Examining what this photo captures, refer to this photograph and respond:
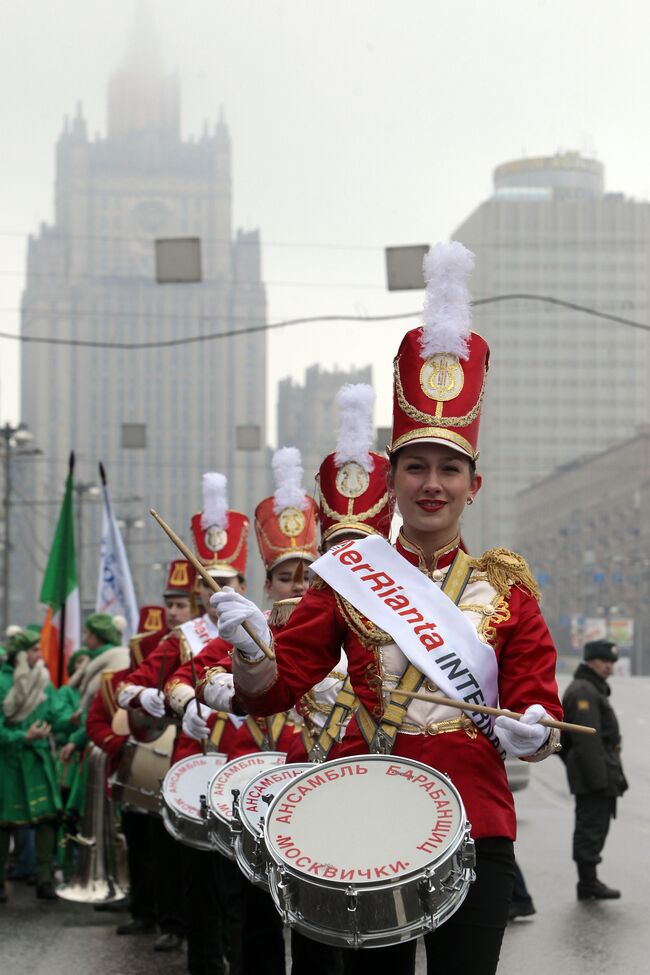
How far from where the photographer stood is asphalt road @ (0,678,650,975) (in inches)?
368

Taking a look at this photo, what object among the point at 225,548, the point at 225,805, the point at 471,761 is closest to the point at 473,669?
the point at 471,761

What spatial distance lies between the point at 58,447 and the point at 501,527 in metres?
58.6

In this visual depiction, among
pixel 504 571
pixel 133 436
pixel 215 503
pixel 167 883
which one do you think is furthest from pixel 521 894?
pixel 133 436

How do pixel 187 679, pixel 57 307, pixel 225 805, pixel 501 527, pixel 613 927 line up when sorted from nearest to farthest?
pixel 225 805 → pixel 187 679 → pixel 613 927 → pixel 501 527 → pixel 57 307

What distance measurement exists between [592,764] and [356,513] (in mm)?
5765

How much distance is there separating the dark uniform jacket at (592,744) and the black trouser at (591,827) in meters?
0.07

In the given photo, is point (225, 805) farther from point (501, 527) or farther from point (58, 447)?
point (58, 447)

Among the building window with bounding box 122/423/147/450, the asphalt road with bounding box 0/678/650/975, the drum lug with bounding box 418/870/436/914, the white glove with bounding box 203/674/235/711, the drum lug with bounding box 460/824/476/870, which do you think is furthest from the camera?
the building window with bounding box 122/423/147/450

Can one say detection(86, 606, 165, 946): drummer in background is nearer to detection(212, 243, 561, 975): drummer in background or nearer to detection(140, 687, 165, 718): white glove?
detection(140, 687, 165, 718): white glove

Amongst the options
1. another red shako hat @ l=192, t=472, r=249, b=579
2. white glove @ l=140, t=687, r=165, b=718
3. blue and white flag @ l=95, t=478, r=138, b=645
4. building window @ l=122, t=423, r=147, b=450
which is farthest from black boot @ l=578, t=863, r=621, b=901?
building window @ l=122, t=423, r=147, b=450

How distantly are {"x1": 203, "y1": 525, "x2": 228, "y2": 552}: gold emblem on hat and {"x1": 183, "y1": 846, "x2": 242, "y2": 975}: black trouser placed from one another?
186 cm

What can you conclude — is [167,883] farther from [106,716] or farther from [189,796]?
[189,796]

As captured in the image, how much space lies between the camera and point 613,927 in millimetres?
10570

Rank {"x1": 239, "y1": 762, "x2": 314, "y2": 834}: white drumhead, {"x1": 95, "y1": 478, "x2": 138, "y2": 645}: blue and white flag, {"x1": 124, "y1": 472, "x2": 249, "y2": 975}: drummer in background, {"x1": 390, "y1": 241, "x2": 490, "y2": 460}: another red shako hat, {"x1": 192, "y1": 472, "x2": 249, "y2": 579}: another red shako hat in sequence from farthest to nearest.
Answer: {"x1": 95, "y1": 478, "x2": 138, "y2": 645}: blue and white flag, {"x1": 192, "y1": 472, "x2": 249, "y2": 579}: another red shako hat, {"x1": 124, "y1": 472, "x2": 249, "y2": 975}: drummer in background, {"x1": 239, "y1": 762, "x2": 314, "y2": 834}: white drumhead, {"x1": 390, "y1": 241, "x2": 490, "y2": 460}: another red shako hat
